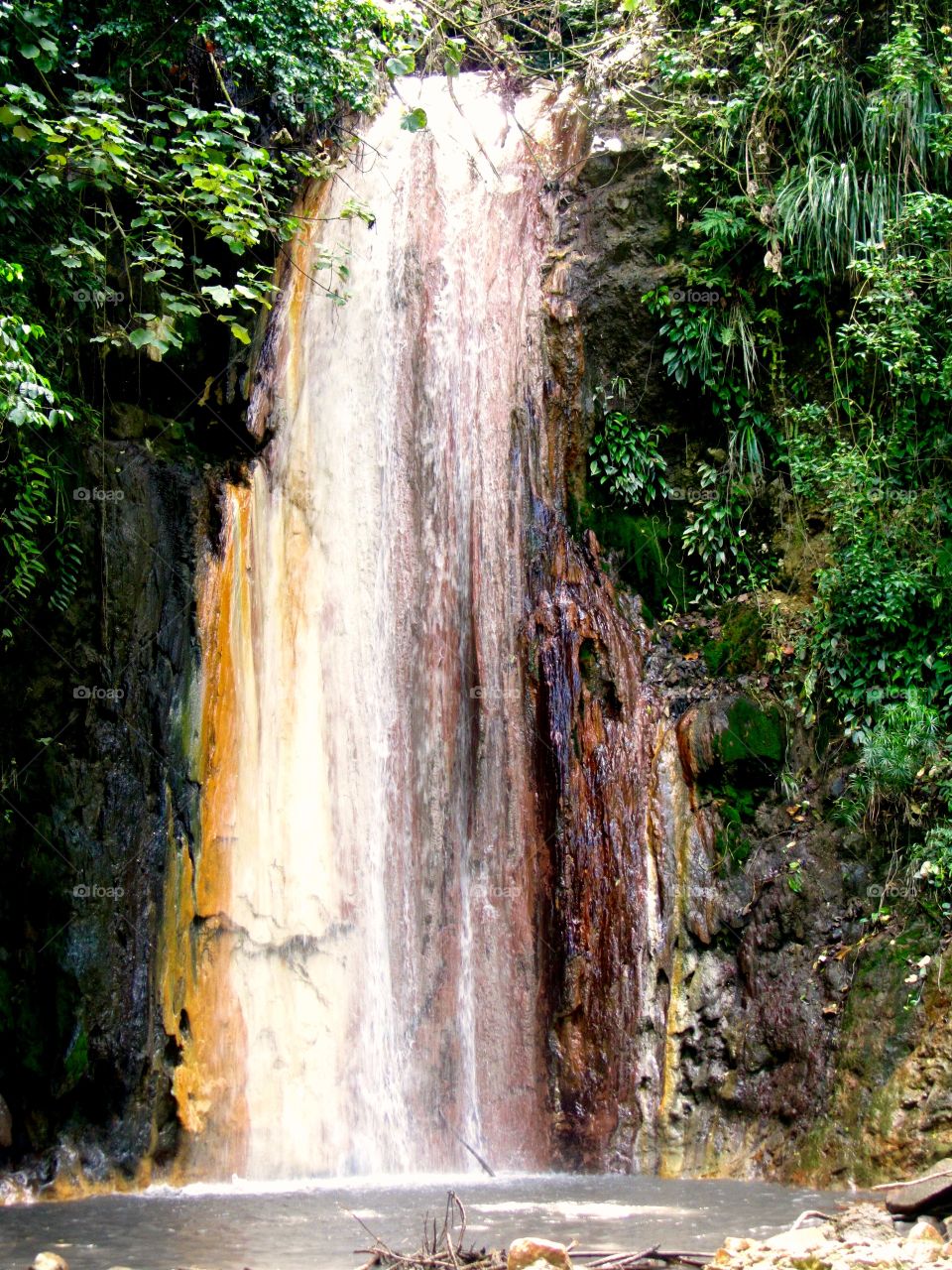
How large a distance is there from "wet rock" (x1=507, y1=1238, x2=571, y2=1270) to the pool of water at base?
97cm

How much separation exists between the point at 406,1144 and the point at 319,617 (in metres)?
4.13

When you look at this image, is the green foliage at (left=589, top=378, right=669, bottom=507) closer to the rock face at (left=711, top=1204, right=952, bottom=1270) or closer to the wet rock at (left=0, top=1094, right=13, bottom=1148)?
the rock face at (left=711, top=1204, right=952, bottom=1270)

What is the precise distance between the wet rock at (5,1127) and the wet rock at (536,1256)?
4613 millimetres

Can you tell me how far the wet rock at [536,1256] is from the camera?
475cm

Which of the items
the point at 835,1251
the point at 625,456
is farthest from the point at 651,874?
the point at 835,1251

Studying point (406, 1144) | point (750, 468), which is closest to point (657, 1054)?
point (406, 1144)

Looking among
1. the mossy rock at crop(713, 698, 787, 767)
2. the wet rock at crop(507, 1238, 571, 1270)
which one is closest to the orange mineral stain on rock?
the mossy rock at crop(713, 698, 787, 767)

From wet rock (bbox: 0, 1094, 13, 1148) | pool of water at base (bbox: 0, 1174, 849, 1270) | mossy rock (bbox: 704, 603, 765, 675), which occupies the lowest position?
pool of water at base (bbox: 0, 1174, 849, 1270)

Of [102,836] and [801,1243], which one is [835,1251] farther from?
[102,836]

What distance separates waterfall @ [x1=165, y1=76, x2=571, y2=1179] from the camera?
8938mm

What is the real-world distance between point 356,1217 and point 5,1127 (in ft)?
9.58

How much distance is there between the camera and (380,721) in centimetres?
990

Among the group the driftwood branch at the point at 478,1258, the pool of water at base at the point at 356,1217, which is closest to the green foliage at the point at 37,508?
the pool of water at base at the point at 356,1217

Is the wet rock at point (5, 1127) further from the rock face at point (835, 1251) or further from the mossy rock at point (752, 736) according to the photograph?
the mossy rock at point (752, 736)
